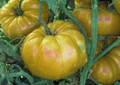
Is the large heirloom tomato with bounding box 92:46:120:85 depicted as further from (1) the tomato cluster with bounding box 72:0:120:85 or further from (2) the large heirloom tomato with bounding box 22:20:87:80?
(2) the large heirloom tomato with bounding box 22:20:87:80

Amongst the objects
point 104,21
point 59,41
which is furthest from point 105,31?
point 59,41

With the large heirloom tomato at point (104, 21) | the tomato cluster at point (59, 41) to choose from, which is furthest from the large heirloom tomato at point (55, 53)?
the large heirloom tomato at point (104, 21)

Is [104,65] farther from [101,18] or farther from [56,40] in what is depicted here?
[56,40]

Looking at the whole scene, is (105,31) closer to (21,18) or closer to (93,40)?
(93,40)

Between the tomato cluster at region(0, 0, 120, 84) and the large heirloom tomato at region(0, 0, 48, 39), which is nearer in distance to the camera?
the tomato cluster at region(0, 0, 120, 84)

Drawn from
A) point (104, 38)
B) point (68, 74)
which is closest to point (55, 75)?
point (68, 74)

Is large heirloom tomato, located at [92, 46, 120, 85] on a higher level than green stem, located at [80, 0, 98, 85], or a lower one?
lower

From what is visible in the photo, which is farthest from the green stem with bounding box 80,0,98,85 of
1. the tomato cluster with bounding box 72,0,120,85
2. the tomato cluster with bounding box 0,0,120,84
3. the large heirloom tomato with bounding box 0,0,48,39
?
the large heirloom tomato with bounding box 0,0,48,39
